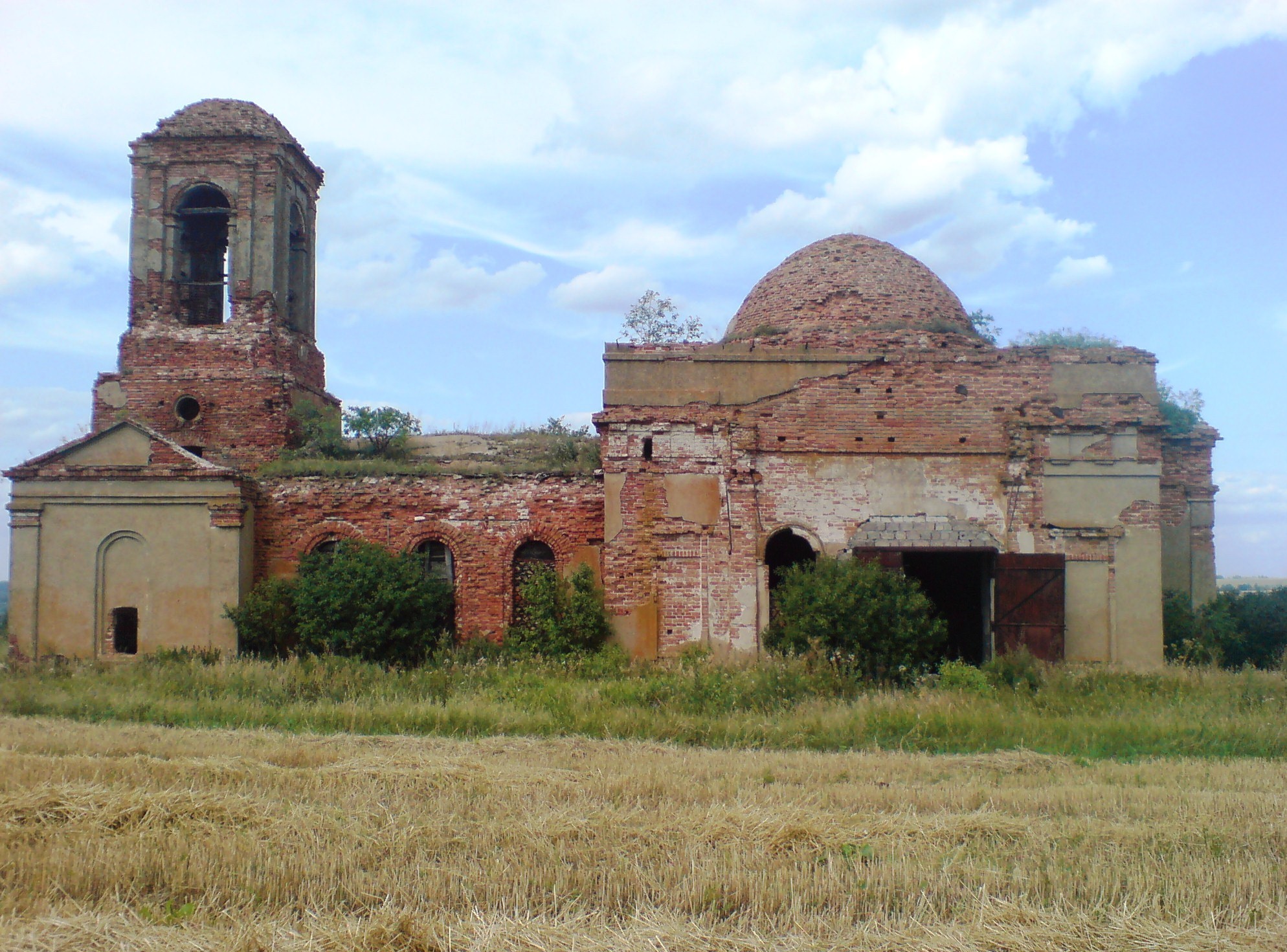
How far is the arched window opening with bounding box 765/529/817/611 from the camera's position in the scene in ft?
52.5

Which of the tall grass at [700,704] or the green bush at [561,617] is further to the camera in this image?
the green bush at [561,617]

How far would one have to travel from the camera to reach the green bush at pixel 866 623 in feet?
44.7

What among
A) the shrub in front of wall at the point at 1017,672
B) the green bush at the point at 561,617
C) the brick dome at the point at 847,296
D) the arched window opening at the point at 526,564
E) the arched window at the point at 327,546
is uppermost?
the brick dome at the point at 847,296

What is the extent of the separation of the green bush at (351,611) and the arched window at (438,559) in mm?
768

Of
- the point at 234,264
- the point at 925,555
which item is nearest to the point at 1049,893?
the point at 925,555

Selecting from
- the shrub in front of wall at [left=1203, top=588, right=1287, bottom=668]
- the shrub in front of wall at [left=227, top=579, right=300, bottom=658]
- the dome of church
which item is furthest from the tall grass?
the dome of church

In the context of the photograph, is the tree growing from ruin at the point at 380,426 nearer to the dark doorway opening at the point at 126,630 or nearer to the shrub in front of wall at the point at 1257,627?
the dark doorway opening at the point at 126,630

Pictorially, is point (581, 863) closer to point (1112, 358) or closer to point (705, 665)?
point (705, 665)

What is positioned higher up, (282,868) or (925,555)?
(925,555)

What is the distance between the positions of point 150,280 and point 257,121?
13.6 feet

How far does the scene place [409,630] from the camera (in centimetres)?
1584

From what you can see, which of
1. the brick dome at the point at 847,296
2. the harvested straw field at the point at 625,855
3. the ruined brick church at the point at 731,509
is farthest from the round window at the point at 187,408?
the harvested straw field at the point at 625,855

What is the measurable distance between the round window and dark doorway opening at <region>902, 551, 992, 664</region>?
14.6 metres

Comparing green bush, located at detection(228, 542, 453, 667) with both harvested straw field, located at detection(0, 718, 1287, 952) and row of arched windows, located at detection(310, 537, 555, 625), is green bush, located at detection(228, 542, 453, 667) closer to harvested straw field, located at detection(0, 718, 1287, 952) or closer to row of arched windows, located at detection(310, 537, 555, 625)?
row of arched windows, located at detection(310, 537, 555, 625)
